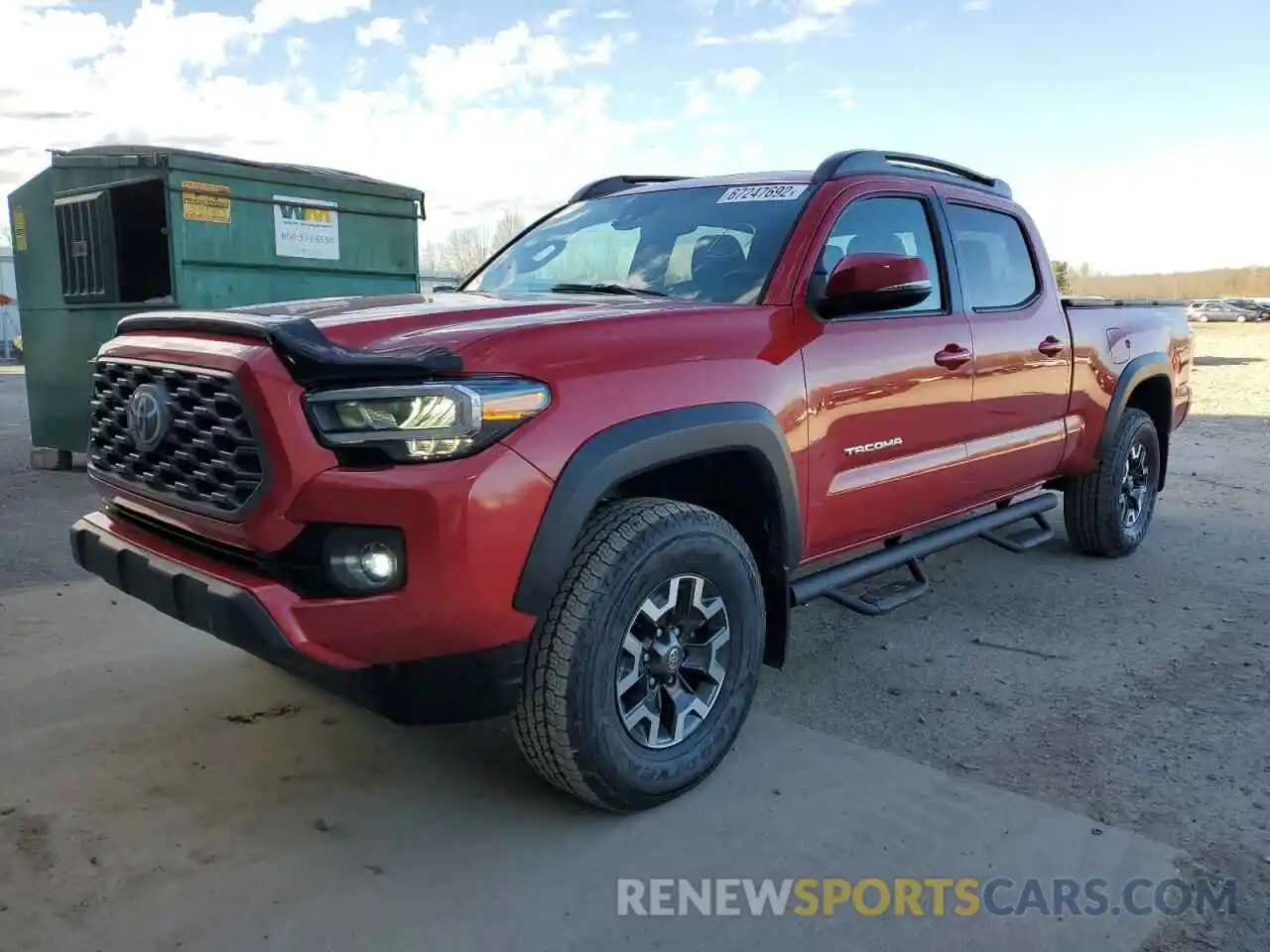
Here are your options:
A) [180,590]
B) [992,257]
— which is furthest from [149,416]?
[992,257]

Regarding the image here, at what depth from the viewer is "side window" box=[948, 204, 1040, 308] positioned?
4352 mm

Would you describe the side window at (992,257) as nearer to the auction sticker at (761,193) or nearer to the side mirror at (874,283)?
the auction sticker at (761,193)

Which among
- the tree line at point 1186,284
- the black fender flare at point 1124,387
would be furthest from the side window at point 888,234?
the tree line at point 1186,284

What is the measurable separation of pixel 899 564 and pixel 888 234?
1304mm

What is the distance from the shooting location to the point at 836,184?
368cm

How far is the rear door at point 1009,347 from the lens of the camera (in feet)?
14.0

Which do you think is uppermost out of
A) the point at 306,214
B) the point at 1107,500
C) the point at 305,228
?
the point at 306,214

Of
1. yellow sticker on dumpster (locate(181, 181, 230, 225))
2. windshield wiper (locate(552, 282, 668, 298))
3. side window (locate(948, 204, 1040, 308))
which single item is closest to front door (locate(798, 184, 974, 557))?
side window (locate(948, 204, 1040, 308))

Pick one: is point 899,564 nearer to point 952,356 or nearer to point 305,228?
point 952,356

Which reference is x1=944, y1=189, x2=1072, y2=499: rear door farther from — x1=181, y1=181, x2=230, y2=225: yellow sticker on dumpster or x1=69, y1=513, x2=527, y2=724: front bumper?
x1=181, y1=181, x2=230, y2=225: yellow sticker on dumpster

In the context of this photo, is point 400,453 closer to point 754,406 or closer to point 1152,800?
point 754,406

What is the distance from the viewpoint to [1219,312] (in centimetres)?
5616

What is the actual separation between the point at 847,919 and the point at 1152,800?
118 cm

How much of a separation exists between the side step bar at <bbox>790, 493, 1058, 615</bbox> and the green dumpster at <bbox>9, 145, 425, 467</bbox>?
18.6 feet
